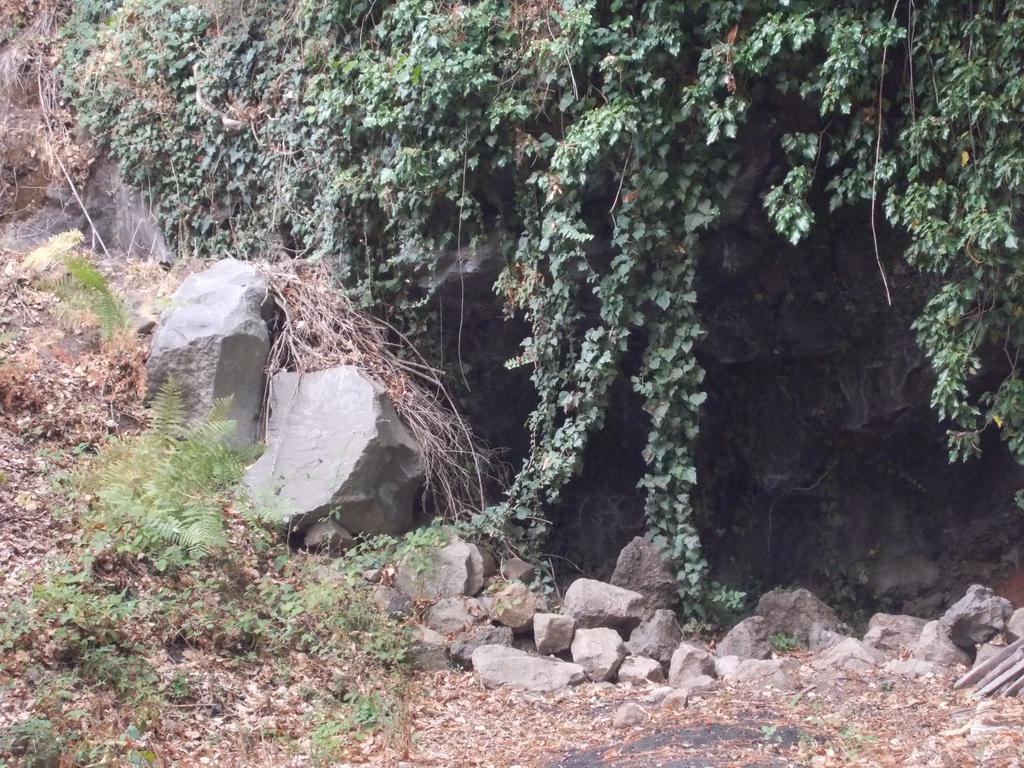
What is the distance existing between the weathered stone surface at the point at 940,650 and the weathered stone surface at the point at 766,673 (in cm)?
79

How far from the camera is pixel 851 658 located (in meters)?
6.29

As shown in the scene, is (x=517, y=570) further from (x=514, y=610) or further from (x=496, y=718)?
(x=496, y=718)

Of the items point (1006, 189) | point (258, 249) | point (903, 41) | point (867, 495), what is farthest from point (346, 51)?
point (867, 495)

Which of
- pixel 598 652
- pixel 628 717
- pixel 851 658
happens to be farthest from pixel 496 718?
pixel 851 658

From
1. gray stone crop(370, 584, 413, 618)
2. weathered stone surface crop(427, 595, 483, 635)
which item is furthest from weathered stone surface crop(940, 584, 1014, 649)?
gray stone crop(370, 584, 413, 618)

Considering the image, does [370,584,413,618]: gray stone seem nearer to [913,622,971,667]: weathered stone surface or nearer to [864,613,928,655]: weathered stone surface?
[864,613,928,655]: weathered stone surface

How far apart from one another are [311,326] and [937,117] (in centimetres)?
517

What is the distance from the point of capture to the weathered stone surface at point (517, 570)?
764cm

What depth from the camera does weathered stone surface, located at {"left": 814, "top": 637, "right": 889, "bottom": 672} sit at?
6.20 meters

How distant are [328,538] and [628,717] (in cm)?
286

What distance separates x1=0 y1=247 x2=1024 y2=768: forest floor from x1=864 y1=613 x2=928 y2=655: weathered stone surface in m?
0.80

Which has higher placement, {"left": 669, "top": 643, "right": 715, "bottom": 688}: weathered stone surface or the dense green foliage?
the dense green foliage

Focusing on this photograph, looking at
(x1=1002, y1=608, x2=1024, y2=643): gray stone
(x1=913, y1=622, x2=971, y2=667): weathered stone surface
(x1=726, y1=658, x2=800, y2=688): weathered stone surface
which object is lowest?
(x1=726, y1=658, x2=800, y2=688): weathered stone surface

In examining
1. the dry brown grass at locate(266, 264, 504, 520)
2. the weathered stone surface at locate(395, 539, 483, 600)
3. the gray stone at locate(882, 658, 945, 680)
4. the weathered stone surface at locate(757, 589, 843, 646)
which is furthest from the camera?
the dry brown grass at locate(266, 264, 504, 520)
